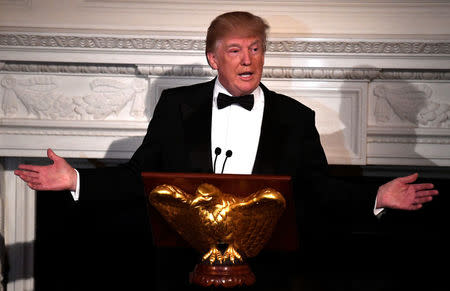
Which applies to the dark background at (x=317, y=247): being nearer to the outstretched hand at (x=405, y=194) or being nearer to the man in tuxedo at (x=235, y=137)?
the man in tuxedo at (x=235, y=137)

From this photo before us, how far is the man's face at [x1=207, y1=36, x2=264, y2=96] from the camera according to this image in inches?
85.1

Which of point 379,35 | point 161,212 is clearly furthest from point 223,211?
point 379,35

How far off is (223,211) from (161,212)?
0.17m

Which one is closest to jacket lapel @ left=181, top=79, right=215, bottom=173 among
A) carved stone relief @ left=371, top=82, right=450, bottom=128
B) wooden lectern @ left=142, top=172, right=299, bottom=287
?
wooden lectern @ left=142, top=172, right=299, bottom=287

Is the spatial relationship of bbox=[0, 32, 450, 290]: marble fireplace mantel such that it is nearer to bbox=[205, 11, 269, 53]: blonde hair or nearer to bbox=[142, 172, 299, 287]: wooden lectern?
bbox=[205, 11, 269, 53]: blonde hair

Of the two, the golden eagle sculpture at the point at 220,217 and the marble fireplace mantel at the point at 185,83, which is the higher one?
the marble fireplace mantel at the point at 185,83

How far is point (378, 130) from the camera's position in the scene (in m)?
2.87

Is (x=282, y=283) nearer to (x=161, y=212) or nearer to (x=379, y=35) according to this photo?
(x=161, y=212)

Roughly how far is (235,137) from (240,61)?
28 cm

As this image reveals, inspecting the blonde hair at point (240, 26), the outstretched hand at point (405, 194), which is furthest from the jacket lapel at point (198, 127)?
the outstretched hand at point (405, 194)

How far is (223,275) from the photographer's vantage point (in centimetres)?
170

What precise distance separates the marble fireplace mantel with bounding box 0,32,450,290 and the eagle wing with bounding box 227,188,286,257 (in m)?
1.16

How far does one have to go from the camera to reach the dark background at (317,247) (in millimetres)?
2971

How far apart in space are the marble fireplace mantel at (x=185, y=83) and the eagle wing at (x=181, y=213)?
1181 mm
